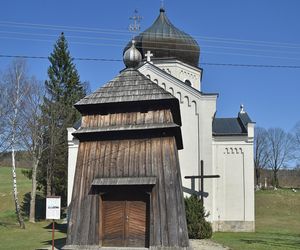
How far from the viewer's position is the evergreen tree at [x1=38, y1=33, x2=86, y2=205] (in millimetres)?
36844

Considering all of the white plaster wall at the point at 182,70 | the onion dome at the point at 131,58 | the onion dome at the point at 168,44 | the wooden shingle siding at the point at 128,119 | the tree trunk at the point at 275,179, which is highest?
the onion dome at the point at 168,44

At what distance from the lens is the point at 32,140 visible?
34.1 meters

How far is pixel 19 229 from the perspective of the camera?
29.5 metres

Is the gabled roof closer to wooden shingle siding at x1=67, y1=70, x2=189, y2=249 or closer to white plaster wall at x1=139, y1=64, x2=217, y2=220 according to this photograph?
wooden shingle siding at x1=67, y1=70, x2=189, y2=249

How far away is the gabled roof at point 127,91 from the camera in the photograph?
16.1 m

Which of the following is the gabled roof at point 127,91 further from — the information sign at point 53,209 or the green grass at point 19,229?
the green grass at point 19,229

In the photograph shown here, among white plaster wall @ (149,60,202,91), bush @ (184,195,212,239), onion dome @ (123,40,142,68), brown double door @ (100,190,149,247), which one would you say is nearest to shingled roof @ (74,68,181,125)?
onion dome @ (123,40,142,68)

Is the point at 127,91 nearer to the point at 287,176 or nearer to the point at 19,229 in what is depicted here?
the point at 19,229

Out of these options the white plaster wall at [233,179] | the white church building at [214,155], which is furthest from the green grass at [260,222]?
the white church building at [214,155]

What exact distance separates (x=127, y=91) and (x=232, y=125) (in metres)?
16.0

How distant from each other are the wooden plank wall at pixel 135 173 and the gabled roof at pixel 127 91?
576 millimetres

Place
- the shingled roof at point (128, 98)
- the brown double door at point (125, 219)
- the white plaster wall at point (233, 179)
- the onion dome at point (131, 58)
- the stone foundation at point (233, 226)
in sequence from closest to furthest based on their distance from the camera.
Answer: the brown double door at point (125, 219) → the shingled roof at point (128, 98) → the onion dome at point (131, 58) → the stone foundation at point (233, 226) → the white plaster wall at point (233, 179)

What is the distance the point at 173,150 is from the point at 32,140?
823 inches

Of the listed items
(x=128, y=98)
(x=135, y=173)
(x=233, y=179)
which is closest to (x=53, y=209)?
(x=135, y=173)
